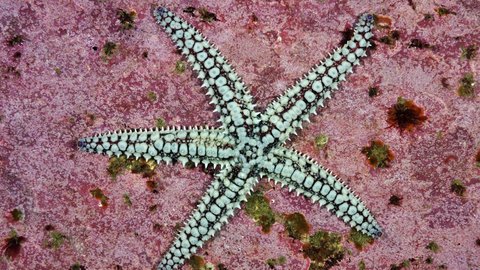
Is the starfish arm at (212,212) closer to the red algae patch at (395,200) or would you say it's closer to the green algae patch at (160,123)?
the green algae patch at (160,123)

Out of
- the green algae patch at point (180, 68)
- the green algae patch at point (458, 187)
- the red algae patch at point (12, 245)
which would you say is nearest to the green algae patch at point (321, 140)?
the green algae patch at point (458, 187)

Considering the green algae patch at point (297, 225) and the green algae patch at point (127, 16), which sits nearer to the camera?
the green algae patch at point (127, 16)

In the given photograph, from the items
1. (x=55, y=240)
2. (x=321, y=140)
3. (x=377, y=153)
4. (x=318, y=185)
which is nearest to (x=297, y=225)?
(x=318, y=185)

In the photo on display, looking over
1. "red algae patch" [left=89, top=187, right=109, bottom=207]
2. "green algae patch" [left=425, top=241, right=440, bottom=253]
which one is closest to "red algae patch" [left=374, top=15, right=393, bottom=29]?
"green algae patch" [left=425, top=241, right=440, bottom=253]

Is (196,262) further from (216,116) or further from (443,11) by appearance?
(443,11)

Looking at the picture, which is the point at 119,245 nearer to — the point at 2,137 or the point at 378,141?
the point at 2,137

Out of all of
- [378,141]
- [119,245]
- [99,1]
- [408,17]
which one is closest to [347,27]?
[408,17]

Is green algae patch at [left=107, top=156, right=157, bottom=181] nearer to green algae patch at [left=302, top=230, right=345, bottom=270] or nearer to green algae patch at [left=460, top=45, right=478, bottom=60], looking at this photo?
green algae patch at [left=302, top=230, right=345, bottom=270]
